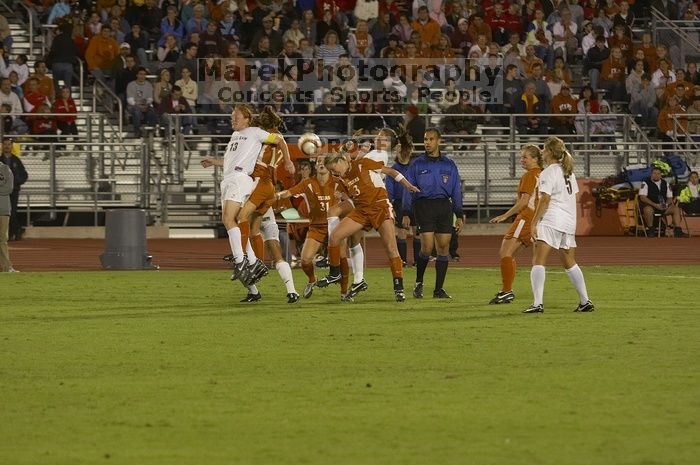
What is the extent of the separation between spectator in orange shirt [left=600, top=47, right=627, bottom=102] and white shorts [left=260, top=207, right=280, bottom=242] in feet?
68.6

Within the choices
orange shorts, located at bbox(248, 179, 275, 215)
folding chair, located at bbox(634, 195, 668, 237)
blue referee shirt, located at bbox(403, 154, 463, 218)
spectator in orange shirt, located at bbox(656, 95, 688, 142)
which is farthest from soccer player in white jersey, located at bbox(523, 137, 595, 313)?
spectator in orange shirt, located at bbox(656, 95, 688, 142)

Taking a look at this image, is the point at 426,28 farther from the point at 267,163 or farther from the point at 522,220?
the point at 522,220

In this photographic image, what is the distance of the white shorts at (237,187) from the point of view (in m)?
16.9

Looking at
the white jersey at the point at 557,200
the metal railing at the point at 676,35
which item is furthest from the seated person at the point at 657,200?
the white jersey at the point at 557,200

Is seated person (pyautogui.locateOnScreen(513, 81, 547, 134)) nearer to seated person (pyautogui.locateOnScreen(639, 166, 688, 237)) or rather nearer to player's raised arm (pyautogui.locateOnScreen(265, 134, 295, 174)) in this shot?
seated person (pyautogui.locateOnScreen(639, 166, 688, 237))

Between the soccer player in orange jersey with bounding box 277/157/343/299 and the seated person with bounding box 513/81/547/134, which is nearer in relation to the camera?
the soccer player in orange jersey with bounding box 277/157/343/299

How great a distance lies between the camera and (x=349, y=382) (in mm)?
10406

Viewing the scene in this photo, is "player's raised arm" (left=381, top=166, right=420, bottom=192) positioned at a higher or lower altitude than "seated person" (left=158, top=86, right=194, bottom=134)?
lower

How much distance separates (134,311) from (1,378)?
5.47 meters

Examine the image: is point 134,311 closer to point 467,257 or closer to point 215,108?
point 467,257

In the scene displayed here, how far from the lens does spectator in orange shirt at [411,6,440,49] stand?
36906mm

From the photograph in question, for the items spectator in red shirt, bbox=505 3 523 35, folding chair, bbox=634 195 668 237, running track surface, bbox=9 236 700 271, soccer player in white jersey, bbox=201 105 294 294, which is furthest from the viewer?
spectator in red shirt, bbox=505 3 523 35

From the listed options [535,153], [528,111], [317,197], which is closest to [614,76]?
[528,111]

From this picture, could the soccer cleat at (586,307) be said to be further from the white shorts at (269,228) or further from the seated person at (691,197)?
the seated person at (691,197)
